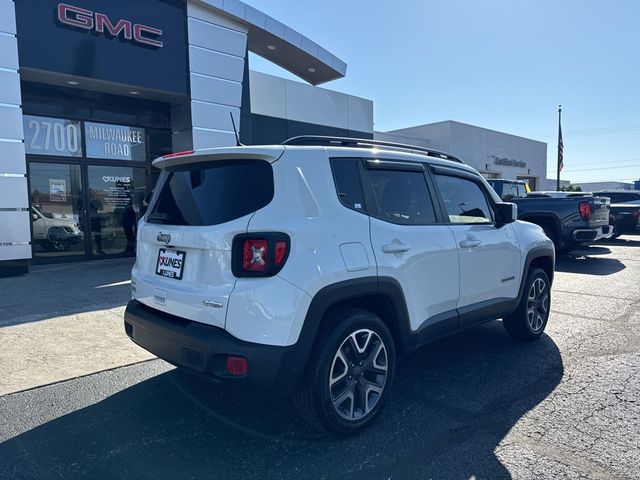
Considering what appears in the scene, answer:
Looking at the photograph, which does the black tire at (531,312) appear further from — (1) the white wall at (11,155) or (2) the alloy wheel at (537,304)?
(1) the white wall at (11,155)

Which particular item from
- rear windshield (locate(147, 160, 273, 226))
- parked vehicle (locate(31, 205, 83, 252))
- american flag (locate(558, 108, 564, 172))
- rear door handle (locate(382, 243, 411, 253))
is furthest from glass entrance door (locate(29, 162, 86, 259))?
american flag (locate(558, 108, 564, 172))

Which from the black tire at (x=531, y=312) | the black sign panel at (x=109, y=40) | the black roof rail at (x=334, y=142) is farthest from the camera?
the black sign panel at (x=109, y=40)

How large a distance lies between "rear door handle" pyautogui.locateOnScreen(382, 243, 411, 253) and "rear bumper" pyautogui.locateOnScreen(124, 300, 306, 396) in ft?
3.09

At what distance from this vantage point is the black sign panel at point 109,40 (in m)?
9.01

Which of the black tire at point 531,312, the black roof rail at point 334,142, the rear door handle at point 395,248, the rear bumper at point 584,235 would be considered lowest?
the black tire at point 531,312

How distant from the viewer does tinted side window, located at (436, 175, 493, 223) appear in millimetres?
4004

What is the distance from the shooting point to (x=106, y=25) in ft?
31.7

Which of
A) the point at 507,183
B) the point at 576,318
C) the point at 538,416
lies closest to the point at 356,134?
the point at 507,183

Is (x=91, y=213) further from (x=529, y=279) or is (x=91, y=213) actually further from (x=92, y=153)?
(x=529, y=279)

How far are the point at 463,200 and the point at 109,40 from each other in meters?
8.87

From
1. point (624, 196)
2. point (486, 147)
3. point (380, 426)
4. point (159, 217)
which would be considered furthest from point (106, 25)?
point (486, 147)

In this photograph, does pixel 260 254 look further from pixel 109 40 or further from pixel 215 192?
pixel 109 40

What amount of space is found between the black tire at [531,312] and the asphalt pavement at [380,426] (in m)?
0.32

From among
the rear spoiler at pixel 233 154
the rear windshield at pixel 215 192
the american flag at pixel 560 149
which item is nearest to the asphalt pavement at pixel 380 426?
the rear windshield at pixel 215 192
